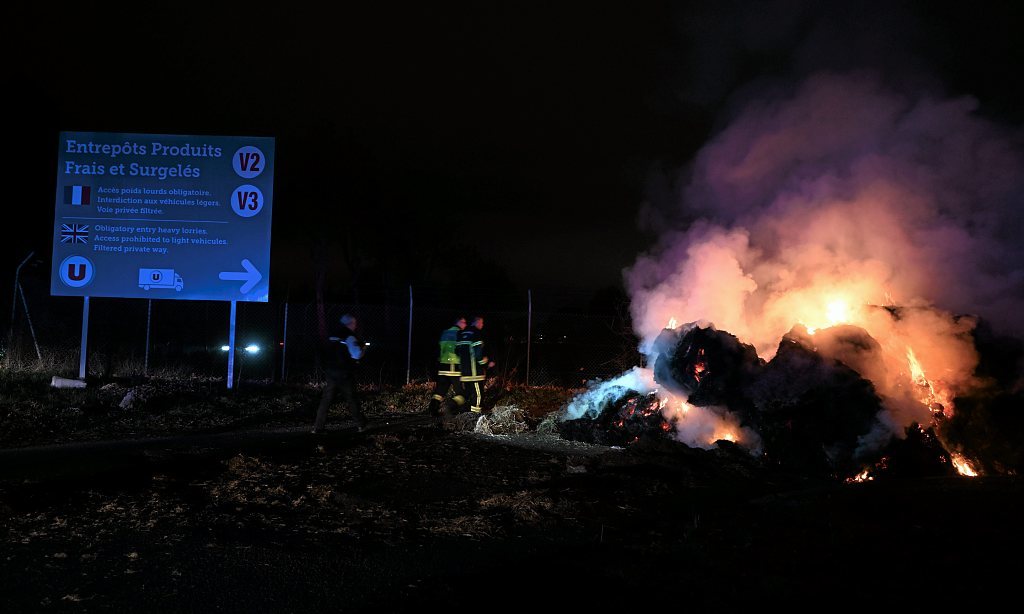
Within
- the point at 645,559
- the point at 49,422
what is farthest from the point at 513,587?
the point at 49,422

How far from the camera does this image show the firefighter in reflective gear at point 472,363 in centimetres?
1087

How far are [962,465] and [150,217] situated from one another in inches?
530

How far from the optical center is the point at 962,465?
930cm

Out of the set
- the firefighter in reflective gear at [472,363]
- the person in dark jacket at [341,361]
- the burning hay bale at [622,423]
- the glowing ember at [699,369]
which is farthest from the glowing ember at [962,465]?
the person in dark jacket at [341,361]

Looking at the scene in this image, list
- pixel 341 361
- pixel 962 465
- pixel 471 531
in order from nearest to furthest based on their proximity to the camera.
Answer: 1. pixel 471 531
2. pixel 962 465
3. pixel 341 361

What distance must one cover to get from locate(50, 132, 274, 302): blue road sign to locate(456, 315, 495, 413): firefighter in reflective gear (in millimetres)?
4736

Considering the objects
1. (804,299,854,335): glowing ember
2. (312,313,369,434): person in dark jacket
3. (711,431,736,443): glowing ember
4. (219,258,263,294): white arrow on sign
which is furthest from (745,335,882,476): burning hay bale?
(219,258,263,294): white arrow on sign

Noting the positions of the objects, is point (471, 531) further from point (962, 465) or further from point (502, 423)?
point (962, 465)

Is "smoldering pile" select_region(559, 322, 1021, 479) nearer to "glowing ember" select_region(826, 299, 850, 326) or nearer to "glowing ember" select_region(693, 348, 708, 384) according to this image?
"glowing ember" select_region(693, 348, 708, 384)

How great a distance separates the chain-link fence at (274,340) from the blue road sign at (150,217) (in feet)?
5.45

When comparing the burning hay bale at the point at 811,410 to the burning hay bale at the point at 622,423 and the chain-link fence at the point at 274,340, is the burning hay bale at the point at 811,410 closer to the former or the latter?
the burning hay bale at the point at 622,423

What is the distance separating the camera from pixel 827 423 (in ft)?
28.7

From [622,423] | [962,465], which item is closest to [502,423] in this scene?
[622,423]

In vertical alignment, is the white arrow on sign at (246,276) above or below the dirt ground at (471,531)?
above
